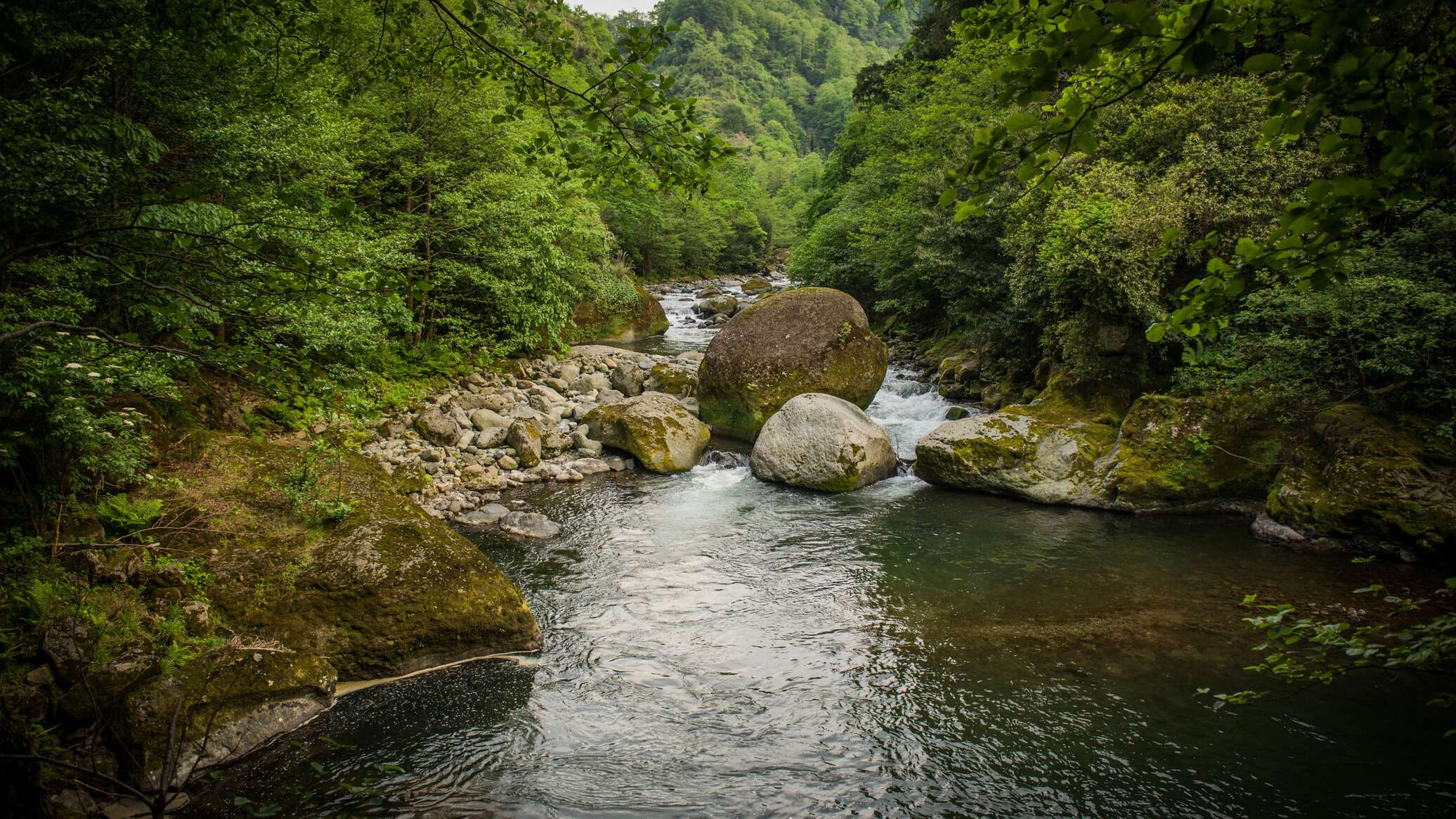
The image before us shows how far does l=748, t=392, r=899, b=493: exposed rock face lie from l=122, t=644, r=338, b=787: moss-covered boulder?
777 centimetres

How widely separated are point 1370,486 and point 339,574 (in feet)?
38.6

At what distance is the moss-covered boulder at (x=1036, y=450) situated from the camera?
34.8 feet

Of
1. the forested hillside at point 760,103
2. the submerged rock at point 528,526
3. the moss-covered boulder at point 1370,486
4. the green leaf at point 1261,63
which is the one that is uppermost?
the forested hillside at point 760,103

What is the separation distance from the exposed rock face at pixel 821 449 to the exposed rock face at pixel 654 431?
138 centimetres

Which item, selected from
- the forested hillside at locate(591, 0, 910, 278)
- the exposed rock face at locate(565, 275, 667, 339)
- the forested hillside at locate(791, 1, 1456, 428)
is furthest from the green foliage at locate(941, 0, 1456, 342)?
the forested hillside at locate(591, 0, 910, 278)

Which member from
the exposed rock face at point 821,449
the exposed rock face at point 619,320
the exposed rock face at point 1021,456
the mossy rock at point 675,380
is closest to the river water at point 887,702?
the exposed rock face at point 1021,456

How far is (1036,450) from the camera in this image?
430 inches

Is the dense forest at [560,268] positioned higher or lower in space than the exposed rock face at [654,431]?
higher

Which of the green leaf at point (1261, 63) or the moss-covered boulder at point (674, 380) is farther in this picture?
the moss-covered boulder at point (674, 380)

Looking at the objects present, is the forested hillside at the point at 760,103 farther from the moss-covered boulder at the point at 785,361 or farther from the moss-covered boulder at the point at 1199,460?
the moss-covered boulder at the point at 1199,460

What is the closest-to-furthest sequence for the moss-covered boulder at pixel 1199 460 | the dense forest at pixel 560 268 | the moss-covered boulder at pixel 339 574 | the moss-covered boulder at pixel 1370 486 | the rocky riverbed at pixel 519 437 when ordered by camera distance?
1. the dense forest at pixel 560 268
2. the moss-covered boulder at pixel 339 574
3. the moss-covered boulder at pixel 1370 486
4. the moss-covered boulder at pixel 1199 460
5. the rocky riverbed at pixel 519 437

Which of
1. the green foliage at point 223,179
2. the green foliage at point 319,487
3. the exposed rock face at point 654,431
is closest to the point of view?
the green foliage at point 223,179

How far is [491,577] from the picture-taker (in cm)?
653

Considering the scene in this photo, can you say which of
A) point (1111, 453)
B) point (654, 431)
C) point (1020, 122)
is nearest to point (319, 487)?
point (654, 431)
